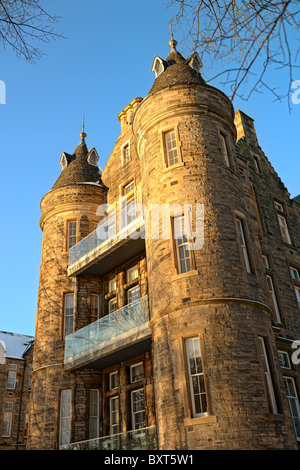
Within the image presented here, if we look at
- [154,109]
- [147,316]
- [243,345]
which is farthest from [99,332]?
[154,109]

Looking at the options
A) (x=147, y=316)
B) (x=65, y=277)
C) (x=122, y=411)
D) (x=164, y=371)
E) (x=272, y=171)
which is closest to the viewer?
(x=164, y=371)

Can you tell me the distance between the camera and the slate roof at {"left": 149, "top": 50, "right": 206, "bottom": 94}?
16.5m

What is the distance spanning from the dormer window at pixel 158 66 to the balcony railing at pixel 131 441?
1462 cm

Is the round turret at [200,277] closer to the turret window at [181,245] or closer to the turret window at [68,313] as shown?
the turret window at [181,245]

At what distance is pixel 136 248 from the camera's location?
17719 millimetres

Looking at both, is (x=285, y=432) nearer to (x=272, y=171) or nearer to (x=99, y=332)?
(x=99, y=332)

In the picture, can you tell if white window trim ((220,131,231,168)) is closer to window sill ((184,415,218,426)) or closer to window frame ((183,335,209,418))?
window frame ((183,335,209,418))

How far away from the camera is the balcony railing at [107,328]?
584 inches

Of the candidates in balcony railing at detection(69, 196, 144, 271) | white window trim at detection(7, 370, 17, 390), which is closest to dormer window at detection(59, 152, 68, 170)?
balcony railing at detection(69, 196, 144, 271)

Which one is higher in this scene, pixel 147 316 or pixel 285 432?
pixel 147 316

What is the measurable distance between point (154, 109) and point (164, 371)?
9.75 m

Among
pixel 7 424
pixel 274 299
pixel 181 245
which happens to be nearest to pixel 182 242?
pixel 181 245

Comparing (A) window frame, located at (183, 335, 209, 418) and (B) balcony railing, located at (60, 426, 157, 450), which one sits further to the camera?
(B) balcony railing, located at (60, 426, 157, 450)

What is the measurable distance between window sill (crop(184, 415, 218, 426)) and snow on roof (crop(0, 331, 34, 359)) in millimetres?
33616
